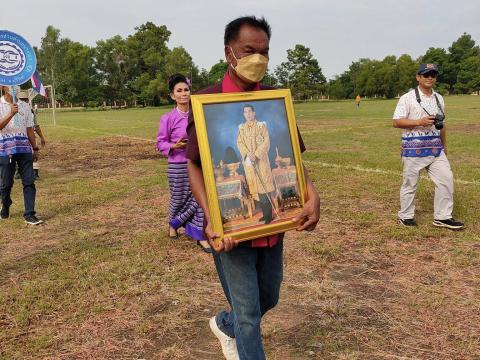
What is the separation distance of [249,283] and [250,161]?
0.65 metres

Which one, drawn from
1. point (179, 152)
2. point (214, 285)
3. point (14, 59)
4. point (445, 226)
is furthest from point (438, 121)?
point (14, 59)

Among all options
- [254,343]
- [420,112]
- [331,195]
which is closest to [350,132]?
[331,195]

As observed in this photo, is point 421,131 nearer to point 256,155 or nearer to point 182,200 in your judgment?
point 182,200

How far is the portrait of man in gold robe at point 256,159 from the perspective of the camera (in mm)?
2078

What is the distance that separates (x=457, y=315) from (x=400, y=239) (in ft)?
5.84

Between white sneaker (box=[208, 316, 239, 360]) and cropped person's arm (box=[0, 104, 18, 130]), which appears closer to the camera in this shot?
white sneaker (box=[208, 316, 239, 360])

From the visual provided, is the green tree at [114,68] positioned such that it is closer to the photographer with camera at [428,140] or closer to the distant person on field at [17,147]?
the distant person on field at [17,147]

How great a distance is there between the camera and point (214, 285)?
4070 millimetres

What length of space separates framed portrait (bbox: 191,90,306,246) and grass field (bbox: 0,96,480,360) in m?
1.36

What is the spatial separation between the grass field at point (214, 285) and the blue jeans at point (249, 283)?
29.0 inches

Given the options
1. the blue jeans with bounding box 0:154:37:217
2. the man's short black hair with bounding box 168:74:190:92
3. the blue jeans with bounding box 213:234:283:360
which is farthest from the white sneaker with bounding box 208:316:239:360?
the blue jeans with bounding box 0:154:37:217

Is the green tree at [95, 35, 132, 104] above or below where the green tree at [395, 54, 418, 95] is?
above

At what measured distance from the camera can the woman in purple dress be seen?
5031 mm

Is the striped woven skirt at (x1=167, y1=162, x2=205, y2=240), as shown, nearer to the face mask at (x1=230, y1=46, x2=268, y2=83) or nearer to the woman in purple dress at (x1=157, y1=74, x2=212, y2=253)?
the woman in purple dress at (x1=157, y1=74, x2=212, y2=253)
